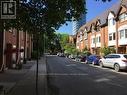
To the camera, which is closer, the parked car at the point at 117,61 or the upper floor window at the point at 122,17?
the parked car at the point at 117,61

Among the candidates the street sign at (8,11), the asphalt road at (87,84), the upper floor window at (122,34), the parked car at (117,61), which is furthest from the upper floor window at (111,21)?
the street sign at (8,11)

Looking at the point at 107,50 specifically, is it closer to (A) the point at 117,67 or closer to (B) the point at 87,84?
(A) the point at 117,67

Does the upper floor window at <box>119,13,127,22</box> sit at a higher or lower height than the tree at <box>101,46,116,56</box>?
higher

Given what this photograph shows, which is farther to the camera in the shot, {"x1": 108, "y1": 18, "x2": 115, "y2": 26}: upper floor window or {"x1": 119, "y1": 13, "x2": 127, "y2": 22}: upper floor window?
{"x1": 108, "y1": 18, "x2": 115, "y2": 26}: upper floor window

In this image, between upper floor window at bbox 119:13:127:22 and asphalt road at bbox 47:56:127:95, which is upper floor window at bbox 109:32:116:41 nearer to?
upper floor window at bbox 119:13:127:22

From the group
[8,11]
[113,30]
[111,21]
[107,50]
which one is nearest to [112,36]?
[113,30]

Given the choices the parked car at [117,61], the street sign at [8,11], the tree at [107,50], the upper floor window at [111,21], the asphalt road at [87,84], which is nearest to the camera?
the street sign at [8,11]

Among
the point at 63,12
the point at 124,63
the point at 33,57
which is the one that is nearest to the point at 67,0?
the point at 63,12

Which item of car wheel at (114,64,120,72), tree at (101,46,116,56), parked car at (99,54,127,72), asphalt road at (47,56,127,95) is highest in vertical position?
tree at (101,46,116,56)

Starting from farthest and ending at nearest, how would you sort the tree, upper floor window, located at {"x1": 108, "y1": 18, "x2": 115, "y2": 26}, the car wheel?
upper floor window, located at {"x1": 108, "y1": 18, "x2": 115, "y2": 26}
the tree
the car wheel

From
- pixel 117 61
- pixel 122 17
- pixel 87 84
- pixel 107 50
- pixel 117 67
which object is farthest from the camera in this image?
pixel 122 17

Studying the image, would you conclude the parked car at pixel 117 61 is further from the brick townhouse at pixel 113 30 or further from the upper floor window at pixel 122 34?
the brick townhouse at pixel 113 30

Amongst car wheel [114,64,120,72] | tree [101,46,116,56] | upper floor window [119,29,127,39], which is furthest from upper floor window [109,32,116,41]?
car wheel [114,64,120,72]

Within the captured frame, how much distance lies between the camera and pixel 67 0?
16234 millimetres
